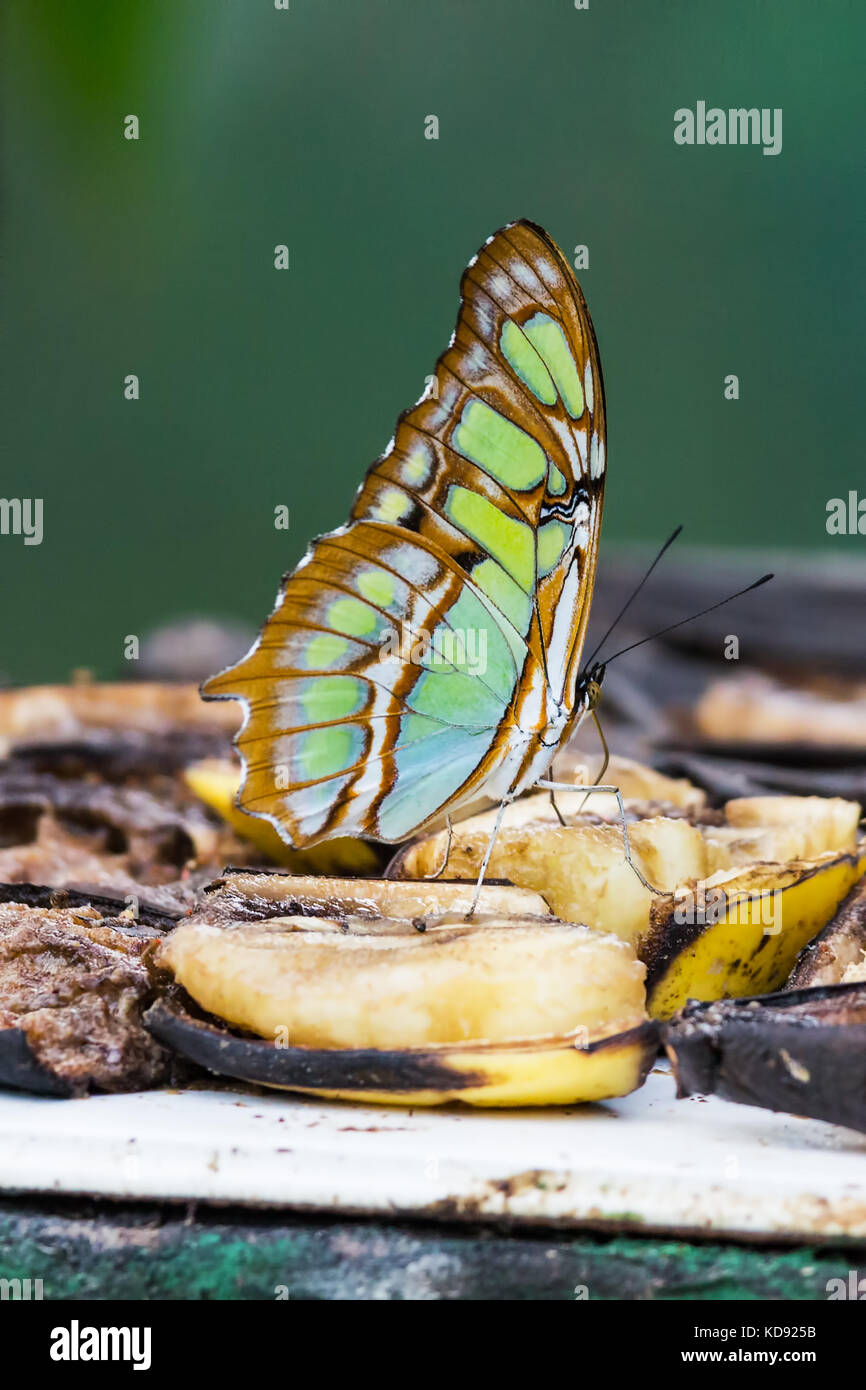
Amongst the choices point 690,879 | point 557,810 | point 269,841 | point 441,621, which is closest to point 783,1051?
point 690,879

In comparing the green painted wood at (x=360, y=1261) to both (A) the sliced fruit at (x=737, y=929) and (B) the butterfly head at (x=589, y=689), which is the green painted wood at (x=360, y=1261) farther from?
(B) the butterfly head at (x=589, y=689)

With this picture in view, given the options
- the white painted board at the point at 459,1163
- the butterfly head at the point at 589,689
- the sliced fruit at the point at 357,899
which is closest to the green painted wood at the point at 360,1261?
the white painted board at the point at 459,1163

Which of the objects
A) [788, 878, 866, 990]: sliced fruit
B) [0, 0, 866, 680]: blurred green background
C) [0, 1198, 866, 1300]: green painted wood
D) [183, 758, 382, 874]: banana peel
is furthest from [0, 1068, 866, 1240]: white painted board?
[0, 0, 866, 680]: blurred green background

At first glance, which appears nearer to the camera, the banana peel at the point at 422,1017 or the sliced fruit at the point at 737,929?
the banana peel at the point at 422,1017

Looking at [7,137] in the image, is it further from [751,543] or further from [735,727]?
[735,727]

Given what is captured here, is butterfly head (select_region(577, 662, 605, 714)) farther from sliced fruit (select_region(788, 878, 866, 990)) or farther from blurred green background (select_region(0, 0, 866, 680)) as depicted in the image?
blurred green background (select_region(0, 0, 866, 680))

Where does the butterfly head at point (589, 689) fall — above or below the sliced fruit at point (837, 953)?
above

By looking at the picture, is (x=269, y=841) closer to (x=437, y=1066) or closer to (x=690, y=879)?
(x=690, y=879)
